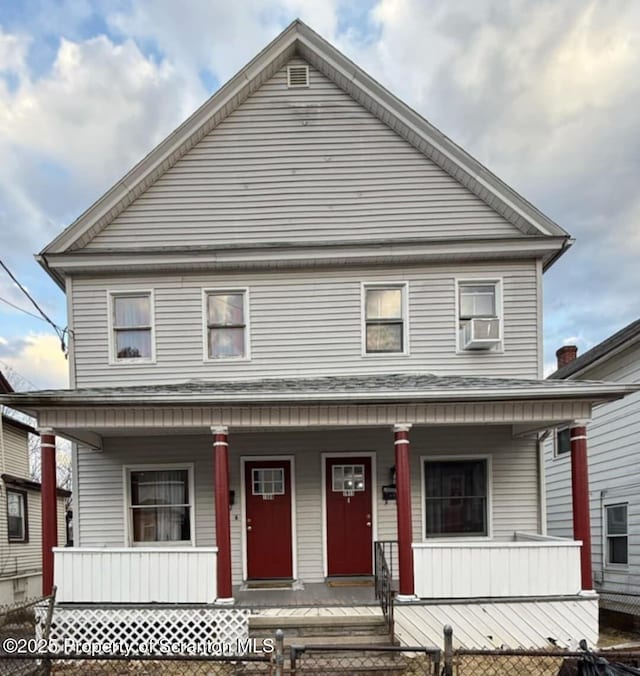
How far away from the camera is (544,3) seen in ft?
36.3

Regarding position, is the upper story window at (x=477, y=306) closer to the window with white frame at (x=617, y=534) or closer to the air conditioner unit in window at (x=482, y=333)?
the air conditioner unit in window at (x=482, y=333)

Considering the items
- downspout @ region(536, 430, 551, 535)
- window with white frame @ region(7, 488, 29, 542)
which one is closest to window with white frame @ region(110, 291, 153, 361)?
downspout @ region(536, 430, 551, 535)

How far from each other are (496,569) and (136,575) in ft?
17.0

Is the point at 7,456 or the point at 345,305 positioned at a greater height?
the point at 345,305

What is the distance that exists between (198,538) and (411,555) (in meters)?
4.00

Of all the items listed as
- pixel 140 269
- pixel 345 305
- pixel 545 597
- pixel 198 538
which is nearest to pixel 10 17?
pixel 140 269

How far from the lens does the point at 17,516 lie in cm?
1509

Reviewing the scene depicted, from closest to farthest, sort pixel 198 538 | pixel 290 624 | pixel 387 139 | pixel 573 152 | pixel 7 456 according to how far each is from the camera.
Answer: pixel 290 624 < pixel 198 538 < pixel 387 139 < pixel 7 456 < pixel 573 152

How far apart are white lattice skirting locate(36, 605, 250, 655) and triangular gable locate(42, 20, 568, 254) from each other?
6090 millimetres

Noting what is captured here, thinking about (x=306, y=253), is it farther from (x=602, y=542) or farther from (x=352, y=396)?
(x=602, y=542)

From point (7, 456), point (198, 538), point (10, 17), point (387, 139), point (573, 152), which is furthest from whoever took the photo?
point (573, 152)

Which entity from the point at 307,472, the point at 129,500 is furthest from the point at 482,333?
the point at 129,500

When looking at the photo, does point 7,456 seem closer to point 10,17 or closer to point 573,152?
point 10,17

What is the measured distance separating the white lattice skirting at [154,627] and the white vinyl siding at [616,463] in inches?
300
